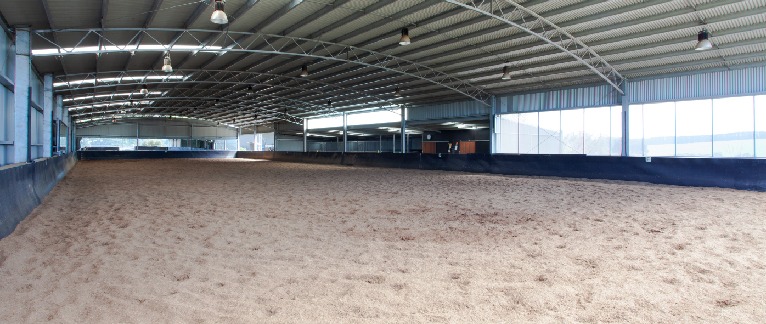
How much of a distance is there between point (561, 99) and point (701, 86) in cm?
701

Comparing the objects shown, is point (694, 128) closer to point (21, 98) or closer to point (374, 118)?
point (374, 118)

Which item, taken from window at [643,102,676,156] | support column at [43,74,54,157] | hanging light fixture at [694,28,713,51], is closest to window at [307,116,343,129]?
support column at [43,74,54,157]

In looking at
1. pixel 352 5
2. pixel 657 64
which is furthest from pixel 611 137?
pixel 352 5

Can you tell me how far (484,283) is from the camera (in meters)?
4.30

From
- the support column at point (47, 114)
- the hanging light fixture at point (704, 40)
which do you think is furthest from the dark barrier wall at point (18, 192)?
the hanging light fixture at point (704, 40)

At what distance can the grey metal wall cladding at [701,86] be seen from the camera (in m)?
18.6

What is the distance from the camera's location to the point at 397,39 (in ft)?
61.0

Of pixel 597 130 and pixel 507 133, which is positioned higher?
pixel 507 133

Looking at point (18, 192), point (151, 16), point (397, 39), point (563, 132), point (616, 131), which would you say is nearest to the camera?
point (18, 192)

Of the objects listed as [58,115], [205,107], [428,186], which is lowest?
[428,186]

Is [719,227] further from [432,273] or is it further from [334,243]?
[334,243]

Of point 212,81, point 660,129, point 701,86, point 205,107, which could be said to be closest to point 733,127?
point 701,86

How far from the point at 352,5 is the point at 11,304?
13.3 metres

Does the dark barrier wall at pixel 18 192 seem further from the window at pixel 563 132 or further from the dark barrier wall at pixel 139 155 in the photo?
the dark barrier wall at pixel 139 155
